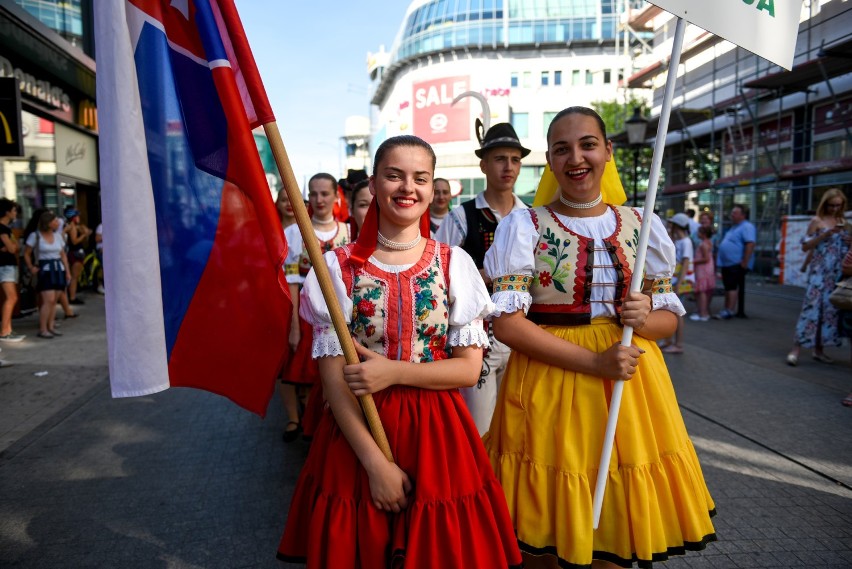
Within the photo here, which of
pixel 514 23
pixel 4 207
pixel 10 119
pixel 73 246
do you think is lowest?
pixel 73 246

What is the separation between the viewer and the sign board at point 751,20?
2.11 meters

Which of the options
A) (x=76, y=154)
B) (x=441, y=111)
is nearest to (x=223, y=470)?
(x=76, y=154)

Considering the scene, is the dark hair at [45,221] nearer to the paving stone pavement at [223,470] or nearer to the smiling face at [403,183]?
the paving stone pavement at [223,470]

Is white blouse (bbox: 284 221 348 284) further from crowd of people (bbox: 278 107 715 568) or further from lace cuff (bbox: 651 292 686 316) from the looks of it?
lace cuff (bbox: 651 292 686 316)

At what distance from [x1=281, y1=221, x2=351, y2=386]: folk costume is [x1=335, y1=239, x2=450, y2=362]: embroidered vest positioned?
2.62 metres

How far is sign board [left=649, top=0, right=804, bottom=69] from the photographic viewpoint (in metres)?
2.11

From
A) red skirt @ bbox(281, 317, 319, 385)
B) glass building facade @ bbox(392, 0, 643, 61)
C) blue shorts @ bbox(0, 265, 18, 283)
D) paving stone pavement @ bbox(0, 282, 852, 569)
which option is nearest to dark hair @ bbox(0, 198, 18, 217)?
blue shorts @ bbox(0, 265, 18, 283)

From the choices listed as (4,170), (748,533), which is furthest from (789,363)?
(4,170)

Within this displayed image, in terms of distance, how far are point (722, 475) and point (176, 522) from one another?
3.51 metres

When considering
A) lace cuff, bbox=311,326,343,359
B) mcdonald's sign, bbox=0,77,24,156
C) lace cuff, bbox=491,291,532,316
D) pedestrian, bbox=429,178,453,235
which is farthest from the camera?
mcdonald's sign, bbox=0,77,24,156

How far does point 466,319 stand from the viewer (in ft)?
7.21

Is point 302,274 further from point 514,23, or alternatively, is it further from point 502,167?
point 514,23

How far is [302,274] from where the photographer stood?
514 cm

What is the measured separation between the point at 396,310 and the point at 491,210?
2.06 metres
